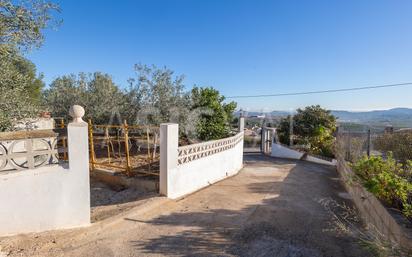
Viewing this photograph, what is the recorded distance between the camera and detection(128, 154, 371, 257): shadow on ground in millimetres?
3020

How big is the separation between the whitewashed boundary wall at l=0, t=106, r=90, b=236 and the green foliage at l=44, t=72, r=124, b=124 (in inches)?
271

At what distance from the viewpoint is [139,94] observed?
9.58 meters

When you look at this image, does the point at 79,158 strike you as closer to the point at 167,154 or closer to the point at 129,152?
the point at 167,154

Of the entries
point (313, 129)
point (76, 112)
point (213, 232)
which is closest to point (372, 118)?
point (313, 129)

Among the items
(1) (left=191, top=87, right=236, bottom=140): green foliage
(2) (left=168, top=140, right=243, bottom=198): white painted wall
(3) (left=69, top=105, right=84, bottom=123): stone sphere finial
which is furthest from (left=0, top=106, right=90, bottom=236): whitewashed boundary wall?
(1) (left=191, top=87, right=236, bottom=140): green foliage

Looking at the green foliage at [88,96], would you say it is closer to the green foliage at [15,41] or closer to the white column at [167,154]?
the green foliage at [15,41]

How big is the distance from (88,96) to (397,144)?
42.0 ft

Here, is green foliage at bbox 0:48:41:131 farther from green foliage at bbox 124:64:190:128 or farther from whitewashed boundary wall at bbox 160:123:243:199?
green foliage at bbox 124:64:190:128

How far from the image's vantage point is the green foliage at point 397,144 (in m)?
5.37

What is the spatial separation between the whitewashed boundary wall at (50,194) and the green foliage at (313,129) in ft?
42.2

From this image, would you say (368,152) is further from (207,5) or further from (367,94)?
(367,94)

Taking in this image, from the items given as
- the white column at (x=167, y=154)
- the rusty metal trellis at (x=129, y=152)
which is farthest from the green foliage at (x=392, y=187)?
the rusty metal trellis at (x=129, y=152)

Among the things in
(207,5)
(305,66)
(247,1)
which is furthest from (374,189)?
(305,66)

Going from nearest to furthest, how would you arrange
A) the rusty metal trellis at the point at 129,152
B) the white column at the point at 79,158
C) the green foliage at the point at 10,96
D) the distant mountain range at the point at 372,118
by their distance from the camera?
the white column at the point at 79,158 < the green foliage at the point at 10,96 < the rusty metal trellis at the point at 129,152 < the distant mountain range at the point at 372,118
